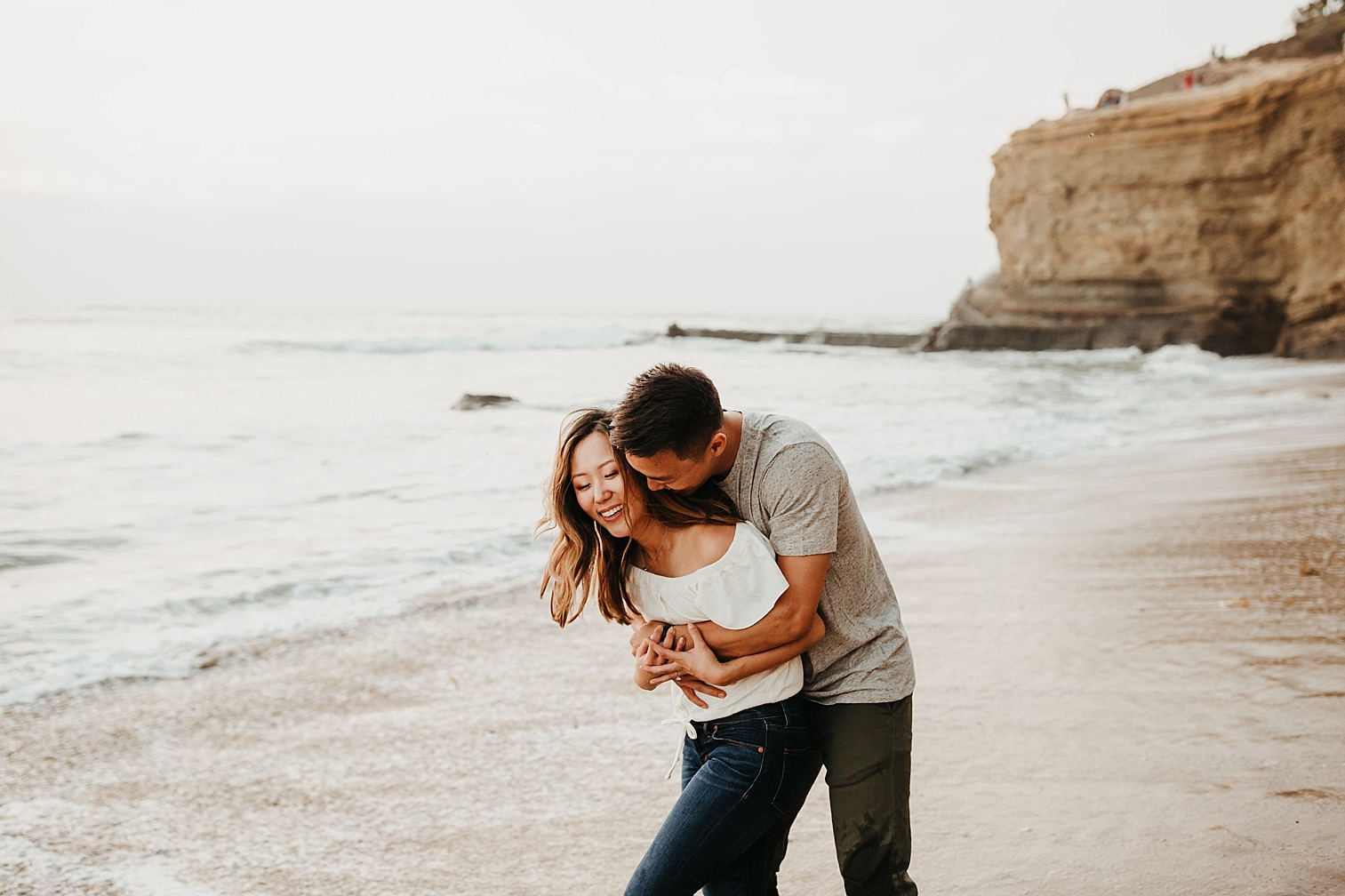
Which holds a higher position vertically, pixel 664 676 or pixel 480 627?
pixel 664 676

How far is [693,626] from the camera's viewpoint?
2.19m

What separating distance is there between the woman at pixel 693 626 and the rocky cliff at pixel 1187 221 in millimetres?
28384

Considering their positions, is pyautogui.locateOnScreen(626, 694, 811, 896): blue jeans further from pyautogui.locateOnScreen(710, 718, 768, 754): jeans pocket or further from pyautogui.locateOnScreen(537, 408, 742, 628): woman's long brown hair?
pyautogui.locateOnScreen(537, 408, 742, 628): woman's long brown hair

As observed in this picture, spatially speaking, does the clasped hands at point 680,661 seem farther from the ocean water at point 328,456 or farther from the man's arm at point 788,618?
the ocean water at point 328,456

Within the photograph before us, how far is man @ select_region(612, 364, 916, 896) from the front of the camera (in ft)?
6.88

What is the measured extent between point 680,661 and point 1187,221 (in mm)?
32251

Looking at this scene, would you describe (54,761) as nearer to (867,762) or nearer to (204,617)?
(204,617)

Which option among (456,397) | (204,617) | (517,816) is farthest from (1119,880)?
(456,397)

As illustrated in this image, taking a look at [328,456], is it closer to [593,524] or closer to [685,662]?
[593,524]

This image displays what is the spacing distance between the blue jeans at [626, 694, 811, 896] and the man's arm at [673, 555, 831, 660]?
0.18 m

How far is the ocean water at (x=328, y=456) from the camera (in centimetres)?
617

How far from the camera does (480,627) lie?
5578 millimetres

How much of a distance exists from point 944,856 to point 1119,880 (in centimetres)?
49

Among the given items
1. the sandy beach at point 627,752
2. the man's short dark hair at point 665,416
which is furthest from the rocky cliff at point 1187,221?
the man's short dark hair at point 665,416
